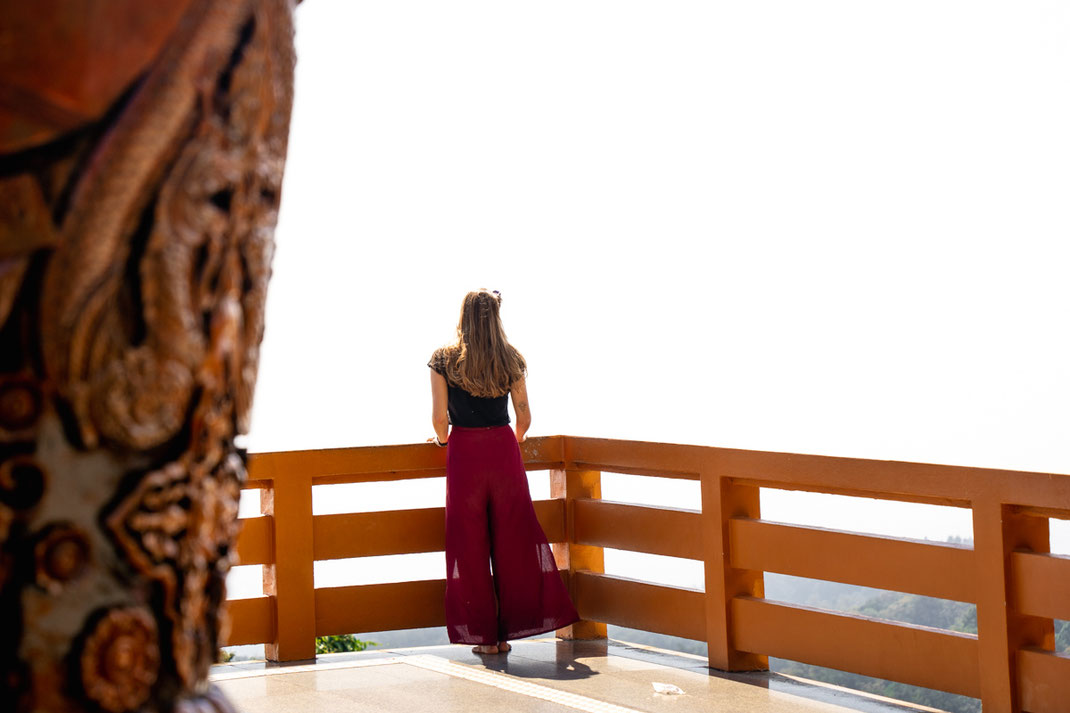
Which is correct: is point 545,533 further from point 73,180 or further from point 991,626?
point 73,180

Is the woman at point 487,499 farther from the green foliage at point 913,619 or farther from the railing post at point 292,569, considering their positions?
the green foliage at point 913,619

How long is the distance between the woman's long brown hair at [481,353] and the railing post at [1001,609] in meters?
2.30

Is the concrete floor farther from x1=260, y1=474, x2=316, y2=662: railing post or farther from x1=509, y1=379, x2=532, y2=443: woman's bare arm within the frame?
x1=509, y1=379, x2=532, y2=443: woman's bare arm

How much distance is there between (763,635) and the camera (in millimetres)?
5273

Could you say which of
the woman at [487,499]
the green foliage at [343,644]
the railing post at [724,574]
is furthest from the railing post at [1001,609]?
the green foliage at [343,644]

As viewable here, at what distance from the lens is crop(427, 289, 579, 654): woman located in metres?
5.70

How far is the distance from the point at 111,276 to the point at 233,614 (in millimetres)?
5212

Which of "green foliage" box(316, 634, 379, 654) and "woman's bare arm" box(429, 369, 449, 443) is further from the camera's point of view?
"green foliage" box(316, 634, 379, 654)

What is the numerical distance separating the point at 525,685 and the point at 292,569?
143 cm

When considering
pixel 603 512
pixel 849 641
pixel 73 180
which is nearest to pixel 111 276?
pixel 73 180

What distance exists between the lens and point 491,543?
5836mm

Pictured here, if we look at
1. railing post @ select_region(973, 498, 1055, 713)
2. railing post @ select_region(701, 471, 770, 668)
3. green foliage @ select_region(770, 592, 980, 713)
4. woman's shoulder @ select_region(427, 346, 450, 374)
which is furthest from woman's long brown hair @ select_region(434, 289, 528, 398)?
railing post @ select_region(973, 498, 1055, 713)

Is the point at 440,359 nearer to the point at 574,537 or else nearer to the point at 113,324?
the point at 574,537

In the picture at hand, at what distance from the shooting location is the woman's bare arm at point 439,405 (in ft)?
18.9
